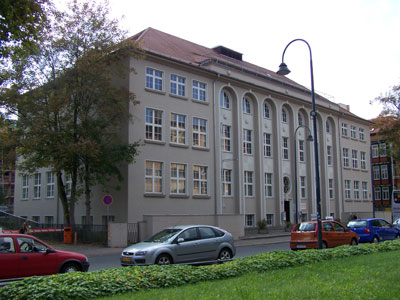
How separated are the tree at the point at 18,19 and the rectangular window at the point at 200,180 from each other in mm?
22314

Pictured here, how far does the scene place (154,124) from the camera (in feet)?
100

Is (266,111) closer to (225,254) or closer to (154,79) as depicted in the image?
(154,79)

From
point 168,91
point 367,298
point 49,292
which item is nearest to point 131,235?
point 168,91

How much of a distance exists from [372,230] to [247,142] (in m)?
16.8

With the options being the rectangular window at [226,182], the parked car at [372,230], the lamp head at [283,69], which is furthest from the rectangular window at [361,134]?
the lamp head at [283,69]

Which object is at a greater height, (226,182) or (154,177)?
(154,177)

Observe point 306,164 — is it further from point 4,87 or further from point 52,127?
point 4,87

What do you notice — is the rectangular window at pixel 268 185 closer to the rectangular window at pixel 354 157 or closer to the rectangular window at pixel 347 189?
the rectangular window at pixel 347 189

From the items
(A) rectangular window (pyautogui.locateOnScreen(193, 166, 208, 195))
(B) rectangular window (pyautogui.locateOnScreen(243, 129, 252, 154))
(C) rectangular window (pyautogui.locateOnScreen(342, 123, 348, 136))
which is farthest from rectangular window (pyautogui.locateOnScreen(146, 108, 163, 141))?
(C) rectangular window (pyautogui.locateOnScreen(342, 123, 348, 136))

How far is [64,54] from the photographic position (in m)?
26.6

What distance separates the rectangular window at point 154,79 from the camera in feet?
101

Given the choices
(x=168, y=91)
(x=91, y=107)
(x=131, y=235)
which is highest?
(x=168, y=91)

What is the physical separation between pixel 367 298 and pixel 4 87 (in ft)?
79.2

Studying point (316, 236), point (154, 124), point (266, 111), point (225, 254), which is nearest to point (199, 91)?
point (154, 124)
